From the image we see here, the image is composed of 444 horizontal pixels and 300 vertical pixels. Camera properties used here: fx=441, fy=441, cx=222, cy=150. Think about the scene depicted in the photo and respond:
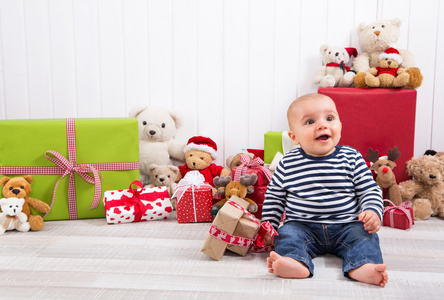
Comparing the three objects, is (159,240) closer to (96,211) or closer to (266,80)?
(96,211)

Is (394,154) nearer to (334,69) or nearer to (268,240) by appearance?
(334,69)

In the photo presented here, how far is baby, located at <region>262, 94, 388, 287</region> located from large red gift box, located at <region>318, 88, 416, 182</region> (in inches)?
17.8

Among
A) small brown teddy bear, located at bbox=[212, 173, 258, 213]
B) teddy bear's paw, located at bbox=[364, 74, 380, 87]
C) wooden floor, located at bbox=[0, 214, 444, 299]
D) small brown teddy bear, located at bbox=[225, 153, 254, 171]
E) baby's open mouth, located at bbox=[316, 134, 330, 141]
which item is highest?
teddy bear's paw, located at bbox=[364, 74, 380, 87]

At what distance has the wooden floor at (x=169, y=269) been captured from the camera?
3.16ft

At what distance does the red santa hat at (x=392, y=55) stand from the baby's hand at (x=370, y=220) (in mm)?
862

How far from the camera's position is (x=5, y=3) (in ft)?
6.34

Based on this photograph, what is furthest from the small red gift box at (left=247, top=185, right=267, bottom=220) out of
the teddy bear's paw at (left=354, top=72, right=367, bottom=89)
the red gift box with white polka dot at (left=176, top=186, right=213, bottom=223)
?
the teddy bear's paw at (left=354, top=72, right=367, bottom=89)

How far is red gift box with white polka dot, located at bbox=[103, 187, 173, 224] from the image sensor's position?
4.94 feet

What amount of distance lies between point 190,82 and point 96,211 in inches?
27.7

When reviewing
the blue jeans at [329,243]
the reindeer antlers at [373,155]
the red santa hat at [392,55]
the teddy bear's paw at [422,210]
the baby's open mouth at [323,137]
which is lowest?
the teddy bear's paw at [422,210]

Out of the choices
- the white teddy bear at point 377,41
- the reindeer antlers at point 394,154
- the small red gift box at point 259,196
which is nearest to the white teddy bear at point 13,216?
the small red gift box at point 259,196

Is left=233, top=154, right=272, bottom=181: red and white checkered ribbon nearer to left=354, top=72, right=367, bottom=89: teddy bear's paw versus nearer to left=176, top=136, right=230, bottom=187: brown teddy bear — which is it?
left=176, top=136, right=230, bottom=187: brown teddy bear

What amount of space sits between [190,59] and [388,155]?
0.91m

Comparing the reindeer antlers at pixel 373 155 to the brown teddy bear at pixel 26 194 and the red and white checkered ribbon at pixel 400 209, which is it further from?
the brown teddy bear at pixel 26 194
